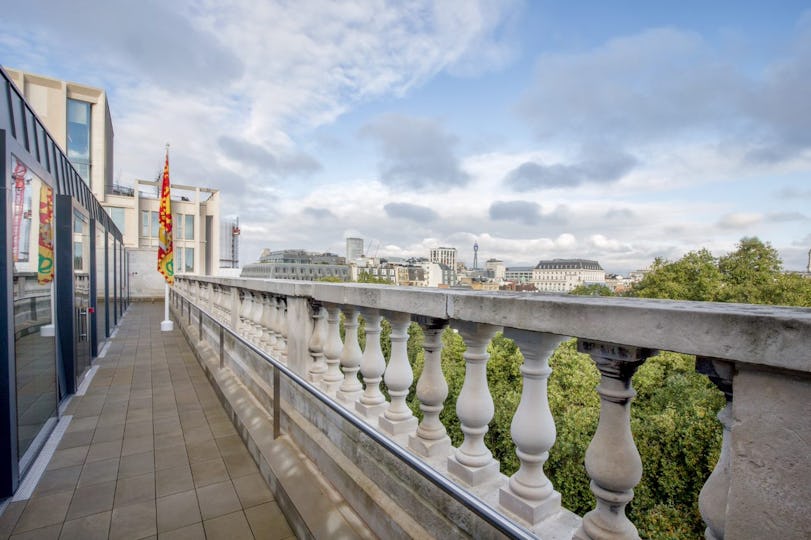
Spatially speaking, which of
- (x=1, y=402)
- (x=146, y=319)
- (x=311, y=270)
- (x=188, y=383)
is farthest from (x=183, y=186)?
(x=311, y=270)

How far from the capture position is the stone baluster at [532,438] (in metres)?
1.53

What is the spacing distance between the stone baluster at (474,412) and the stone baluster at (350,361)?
1.09 meters

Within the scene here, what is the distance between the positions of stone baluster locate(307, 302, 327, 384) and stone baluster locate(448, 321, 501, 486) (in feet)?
5.17

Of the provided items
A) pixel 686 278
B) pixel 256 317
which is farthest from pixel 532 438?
pixel 686 278

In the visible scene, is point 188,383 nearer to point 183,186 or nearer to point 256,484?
point 256,484

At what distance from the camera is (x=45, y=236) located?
473cm

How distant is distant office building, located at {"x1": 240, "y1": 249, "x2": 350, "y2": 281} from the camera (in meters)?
122

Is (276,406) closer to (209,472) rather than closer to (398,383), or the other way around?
(209,472)

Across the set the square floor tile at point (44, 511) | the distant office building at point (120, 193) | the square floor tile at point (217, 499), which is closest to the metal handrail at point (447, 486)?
the square floor tile at point (217, 499)

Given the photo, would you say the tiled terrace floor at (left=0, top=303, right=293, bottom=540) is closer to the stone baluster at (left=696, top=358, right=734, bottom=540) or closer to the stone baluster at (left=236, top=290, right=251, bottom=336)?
the stone baluster at (left=236, top=290, right=251, bottom=336)

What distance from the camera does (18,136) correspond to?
11.8 ft

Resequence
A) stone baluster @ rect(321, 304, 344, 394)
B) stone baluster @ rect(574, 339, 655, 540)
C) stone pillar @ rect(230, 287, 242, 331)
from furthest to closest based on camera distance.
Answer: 1. stone pillar @ rect(230, 287, 242, 331)
2. stone baluster @ rect(321, 304, 344, 394)
3. stone baluster @ rect(574, 339, 655, 540)

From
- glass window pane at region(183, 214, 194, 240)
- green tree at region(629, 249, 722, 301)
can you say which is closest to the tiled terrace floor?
green tree at region(629, 249, 722, 301)

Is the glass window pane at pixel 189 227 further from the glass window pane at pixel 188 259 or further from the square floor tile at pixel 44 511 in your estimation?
the square floor tile at pixel 44 511
